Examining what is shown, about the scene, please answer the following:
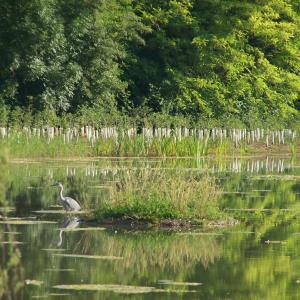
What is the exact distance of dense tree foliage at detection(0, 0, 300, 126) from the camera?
154 ft

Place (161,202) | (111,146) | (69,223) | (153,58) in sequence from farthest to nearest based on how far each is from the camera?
(153,58) → (111,146) → (69,223) → (161,202)

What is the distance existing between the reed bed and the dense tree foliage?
4.74 ft

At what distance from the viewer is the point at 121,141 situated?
48.3m

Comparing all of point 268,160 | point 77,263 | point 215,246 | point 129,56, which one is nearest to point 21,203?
point 215,246

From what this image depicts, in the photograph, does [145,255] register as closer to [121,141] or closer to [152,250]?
[152,250]

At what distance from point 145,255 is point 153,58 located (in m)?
40.3

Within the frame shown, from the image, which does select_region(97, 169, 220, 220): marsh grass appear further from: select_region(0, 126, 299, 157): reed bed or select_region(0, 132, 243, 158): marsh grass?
select_region(0, 132, 243, 158): marsh grass

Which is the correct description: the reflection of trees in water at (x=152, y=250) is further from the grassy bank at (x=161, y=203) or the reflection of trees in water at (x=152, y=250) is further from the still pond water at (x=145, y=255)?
the grassy bank at (x=161, y=203)

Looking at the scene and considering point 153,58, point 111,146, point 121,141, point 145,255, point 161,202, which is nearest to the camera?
point 145,255

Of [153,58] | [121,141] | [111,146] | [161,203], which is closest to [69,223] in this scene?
[161,203]

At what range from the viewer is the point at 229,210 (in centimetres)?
2483

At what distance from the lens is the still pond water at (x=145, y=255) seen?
14.4m

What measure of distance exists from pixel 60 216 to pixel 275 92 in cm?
3943

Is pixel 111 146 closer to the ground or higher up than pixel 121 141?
closer to the ground
